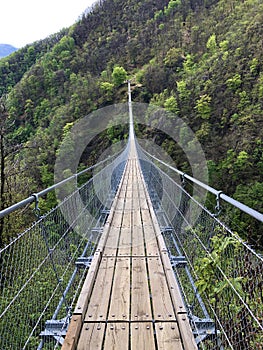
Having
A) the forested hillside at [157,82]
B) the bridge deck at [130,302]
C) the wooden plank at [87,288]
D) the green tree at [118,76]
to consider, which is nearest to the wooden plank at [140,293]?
the bridge deck at [130,302]

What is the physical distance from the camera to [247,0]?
75.6ft

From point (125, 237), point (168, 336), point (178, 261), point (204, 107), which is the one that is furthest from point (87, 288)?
point (204, 107)

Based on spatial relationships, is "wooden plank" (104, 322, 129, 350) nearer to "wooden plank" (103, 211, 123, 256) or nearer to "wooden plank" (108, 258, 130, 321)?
"wooden plank" (108, 258, 130, 321)

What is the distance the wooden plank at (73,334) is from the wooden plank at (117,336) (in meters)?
0.12

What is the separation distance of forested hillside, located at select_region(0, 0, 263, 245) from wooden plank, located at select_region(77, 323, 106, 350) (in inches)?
189

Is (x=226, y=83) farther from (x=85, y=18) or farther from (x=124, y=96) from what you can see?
(x=85, y=18)

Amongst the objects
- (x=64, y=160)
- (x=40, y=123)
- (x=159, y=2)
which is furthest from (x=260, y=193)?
(x=159, y=2)

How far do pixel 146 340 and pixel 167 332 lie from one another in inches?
3.9

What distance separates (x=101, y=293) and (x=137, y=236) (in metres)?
0.97

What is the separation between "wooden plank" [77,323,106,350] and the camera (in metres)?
1.30

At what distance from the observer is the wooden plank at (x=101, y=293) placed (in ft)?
4.98

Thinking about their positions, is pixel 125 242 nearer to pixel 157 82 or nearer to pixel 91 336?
pixel 91 336

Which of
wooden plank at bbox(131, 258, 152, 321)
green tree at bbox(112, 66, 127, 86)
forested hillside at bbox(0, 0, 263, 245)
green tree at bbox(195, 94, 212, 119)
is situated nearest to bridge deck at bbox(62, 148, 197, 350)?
wooden plank at bbox(131, 258, 152, 321)

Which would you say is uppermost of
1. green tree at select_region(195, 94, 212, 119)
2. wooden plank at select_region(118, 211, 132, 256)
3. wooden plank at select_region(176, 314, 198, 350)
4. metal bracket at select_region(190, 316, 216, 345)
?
green tree at select_region(195, 94, 212, 119)
